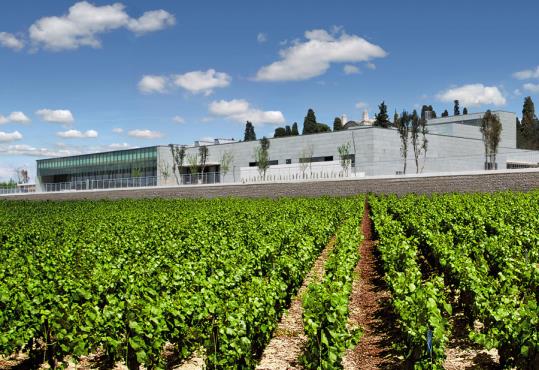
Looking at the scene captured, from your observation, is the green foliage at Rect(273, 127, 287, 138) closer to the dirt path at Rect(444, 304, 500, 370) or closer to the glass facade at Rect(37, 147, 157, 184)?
the glass facade at Rect(37, 147, 157, 184)

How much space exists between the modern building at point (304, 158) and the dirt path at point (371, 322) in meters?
32.9

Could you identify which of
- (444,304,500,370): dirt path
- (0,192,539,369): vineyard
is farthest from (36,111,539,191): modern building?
(444,304,500,370): dirt path

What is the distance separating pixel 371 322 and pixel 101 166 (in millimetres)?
77940

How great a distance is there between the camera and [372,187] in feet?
129

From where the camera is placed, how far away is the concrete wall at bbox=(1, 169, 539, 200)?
33.3 m

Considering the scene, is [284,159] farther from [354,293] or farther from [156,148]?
Result: [354,293]

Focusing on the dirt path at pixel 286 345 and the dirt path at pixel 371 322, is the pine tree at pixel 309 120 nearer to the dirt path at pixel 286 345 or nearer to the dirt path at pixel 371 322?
the dirt path at pixel 371 322

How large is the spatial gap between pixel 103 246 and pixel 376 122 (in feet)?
280

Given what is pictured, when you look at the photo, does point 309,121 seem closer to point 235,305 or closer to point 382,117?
point 382,117

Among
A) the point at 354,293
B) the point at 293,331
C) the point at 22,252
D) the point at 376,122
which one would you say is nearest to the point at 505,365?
the point at 293,331

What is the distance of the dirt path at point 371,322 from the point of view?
7.91 meters

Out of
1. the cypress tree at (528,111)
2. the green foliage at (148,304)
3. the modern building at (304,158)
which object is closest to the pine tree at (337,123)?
the modern building at (304,158)

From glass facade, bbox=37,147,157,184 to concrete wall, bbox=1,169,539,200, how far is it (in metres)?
19.1

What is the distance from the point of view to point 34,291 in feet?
26.0
